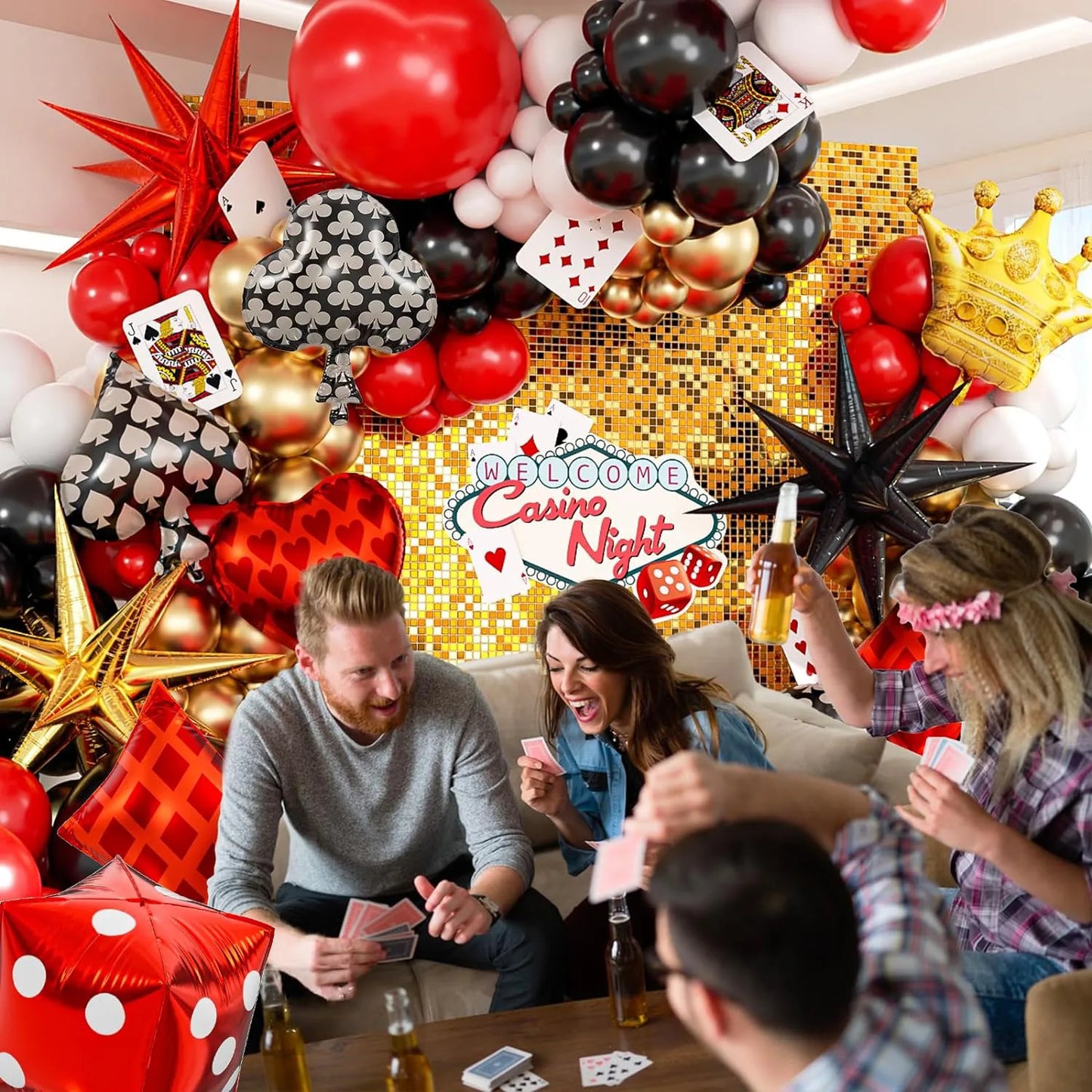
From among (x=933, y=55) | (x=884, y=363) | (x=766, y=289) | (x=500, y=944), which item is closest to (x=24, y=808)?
(x=500, y=944)

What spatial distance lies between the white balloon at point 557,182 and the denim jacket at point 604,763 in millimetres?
1316

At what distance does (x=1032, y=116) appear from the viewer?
5.00 m

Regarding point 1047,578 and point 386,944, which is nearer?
point 1047,578

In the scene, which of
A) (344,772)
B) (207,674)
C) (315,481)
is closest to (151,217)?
(315,481)

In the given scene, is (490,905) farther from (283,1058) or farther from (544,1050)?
(283,1058)

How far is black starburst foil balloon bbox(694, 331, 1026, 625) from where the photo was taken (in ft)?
11.5

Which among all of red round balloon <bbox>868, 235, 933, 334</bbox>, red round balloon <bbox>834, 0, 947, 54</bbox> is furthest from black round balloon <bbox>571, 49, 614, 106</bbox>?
red round balloon <bbox>868, 235, 933, 334</bbox>

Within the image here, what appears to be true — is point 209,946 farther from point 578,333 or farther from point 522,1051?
point 578,333

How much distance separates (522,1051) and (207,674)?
1.56 meters

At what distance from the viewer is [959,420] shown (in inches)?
148

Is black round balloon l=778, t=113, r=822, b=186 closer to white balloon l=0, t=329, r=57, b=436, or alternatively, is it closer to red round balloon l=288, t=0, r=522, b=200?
red round balloon l=288, t=0, r=522, b=200

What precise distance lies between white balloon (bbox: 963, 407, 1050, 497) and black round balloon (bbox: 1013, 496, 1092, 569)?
3.9 inches

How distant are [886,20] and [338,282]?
4.74ft

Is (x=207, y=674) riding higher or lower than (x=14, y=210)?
lower
